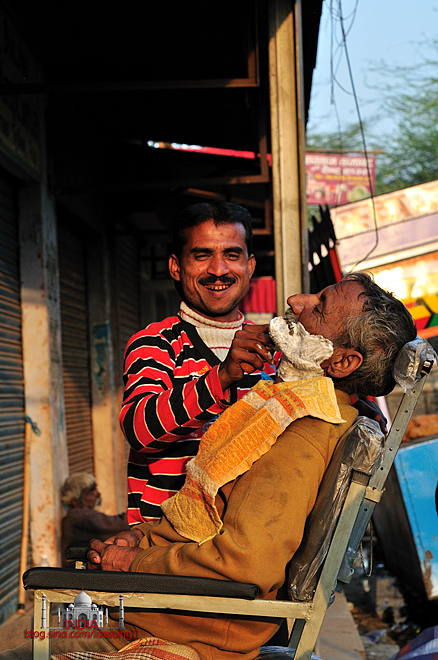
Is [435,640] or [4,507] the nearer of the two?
[435,640]

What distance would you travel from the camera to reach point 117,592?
146 cm

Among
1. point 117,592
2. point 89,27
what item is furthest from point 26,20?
point 117,592

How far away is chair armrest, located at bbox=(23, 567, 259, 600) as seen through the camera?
1396 mm

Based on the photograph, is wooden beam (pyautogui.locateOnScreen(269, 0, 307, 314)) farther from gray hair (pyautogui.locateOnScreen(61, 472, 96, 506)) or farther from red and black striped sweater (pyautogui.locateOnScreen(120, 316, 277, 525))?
gray hair (pyautogui.locateOnScreen(61, 472, 96, 506))

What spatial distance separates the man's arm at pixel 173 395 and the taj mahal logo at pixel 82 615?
0.45 meters

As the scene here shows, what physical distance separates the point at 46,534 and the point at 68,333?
2163 millimetres

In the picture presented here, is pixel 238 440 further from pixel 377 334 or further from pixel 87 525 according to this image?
pixel 87 525

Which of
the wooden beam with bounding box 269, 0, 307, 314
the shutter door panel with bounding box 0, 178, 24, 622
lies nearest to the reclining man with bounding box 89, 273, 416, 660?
the wooden beam with bounding box 269, 0, 307, 314

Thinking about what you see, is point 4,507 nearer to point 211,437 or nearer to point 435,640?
point 211,437

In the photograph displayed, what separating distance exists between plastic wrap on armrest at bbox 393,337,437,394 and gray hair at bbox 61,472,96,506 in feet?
12.2

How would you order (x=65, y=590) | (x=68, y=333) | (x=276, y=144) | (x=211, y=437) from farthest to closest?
(x=68, y=333) < (x=276, y=144) < (x=211, y=437) < (x=65, y=590)

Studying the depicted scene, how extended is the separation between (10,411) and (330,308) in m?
3.49

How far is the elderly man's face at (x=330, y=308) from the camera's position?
5.63 ft

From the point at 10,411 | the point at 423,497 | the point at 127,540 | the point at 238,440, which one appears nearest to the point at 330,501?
the point at 238,440
